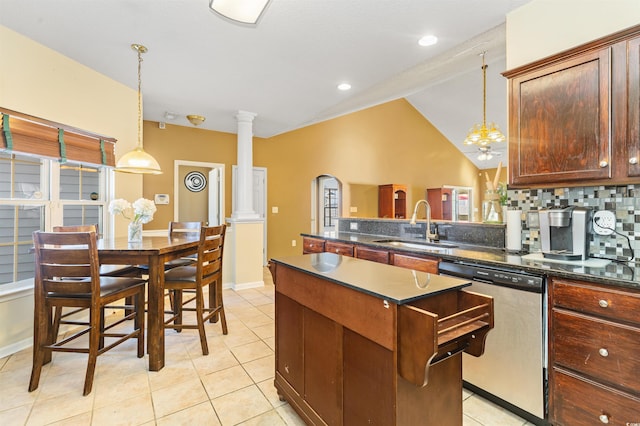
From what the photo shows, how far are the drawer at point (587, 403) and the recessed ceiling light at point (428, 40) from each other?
2431mm

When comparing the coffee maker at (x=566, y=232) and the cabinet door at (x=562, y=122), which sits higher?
the cabinet door at (x=562, y=122)

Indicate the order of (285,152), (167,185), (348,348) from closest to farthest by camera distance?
(348,348), (167,185), (285,152)

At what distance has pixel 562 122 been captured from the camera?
72.1 inches

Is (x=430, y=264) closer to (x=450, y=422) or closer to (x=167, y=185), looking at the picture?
(x=450, y=422)

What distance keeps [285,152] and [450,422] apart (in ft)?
18.4

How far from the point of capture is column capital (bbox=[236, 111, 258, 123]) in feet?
14.5

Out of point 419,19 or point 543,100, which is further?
point 419,19

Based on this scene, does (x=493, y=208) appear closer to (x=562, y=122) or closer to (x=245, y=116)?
(x=562, y=122)

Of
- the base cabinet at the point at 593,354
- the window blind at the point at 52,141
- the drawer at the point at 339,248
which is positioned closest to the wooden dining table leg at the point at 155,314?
the window blind at the point at 52,141

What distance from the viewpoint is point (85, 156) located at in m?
3.07

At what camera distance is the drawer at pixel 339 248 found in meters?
3.08

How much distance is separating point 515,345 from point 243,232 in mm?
3574

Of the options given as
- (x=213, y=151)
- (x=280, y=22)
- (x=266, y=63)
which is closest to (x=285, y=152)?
(x=213, y=151)

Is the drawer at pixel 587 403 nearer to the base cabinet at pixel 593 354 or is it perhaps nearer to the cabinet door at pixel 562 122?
the base cabinet at pixel 593 354
